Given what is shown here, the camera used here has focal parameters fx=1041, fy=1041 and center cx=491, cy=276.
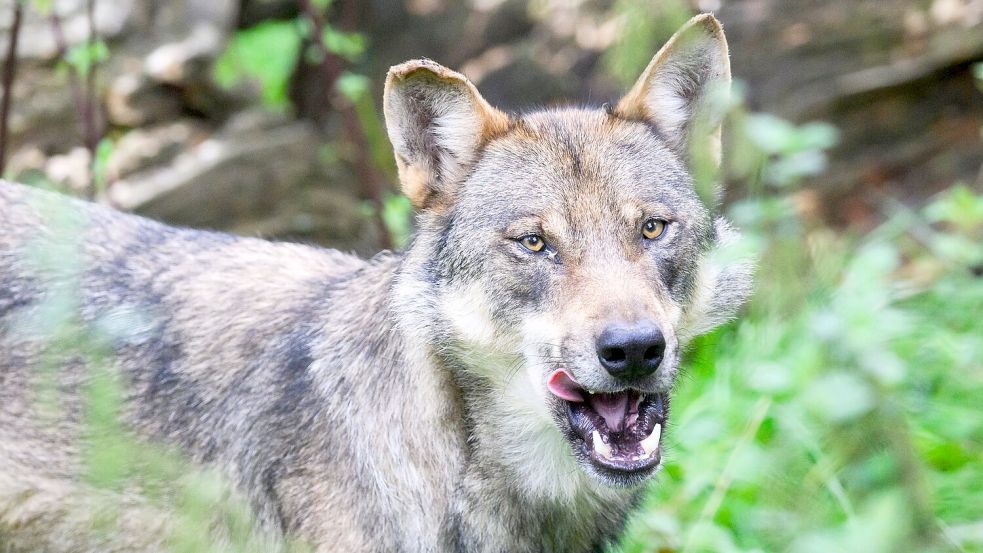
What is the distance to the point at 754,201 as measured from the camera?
2393 millimetres

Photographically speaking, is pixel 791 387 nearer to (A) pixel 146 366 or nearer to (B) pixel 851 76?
(A) pixel 146 366

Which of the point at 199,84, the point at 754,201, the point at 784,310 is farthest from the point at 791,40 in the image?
the point at 784,310

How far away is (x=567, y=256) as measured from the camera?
3408 mm

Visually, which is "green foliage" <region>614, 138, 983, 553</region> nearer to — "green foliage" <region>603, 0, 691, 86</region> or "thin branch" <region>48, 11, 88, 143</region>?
"green foliage" <region>603, 0, 691, 86</region>

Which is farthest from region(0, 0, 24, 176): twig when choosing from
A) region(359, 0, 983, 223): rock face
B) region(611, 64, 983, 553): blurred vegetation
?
region(611, 64, 983, 553): blurred vegetation

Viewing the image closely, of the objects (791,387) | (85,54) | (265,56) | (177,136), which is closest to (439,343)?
(791,387)

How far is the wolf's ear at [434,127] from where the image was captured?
371 centimetres

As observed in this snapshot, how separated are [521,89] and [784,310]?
7.58 meters

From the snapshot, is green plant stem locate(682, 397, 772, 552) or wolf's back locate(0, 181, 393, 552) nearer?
wolf's back locate(0, 181, 393, 552)

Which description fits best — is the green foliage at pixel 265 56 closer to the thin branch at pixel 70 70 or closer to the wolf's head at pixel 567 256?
the thin branch at pixel 70 70

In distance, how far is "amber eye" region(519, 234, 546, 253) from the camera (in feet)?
11.5

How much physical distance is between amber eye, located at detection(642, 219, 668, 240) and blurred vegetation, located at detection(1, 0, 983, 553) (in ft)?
1.50

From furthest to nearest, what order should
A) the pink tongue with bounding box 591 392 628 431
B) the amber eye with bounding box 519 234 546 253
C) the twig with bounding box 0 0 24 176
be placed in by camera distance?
the twig with bounding box 0 0 24 176 < the amber eye with bounding box 519 234 546 253 < the pink tongue with bounding box 591 392 628 431

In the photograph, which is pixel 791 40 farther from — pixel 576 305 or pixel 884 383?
pixel 884 383
